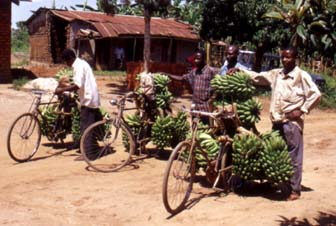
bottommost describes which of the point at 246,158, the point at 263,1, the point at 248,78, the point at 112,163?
the point at 112,163

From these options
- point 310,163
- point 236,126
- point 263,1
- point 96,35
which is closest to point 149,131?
point 236,126

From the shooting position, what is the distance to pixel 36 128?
8.24m

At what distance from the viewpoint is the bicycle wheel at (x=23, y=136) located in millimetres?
7914

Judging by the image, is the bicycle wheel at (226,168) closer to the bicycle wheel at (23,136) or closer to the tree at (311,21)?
the tree at (311,21)

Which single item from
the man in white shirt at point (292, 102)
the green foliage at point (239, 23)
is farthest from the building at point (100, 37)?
the man in white shirt at point (292, 102)

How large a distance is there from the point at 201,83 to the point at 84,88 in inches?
73.4

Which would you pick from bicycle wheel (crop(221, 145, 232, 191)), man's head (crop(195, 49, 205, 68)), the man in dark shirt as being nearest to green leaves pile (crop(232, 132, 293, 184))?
bicycle wheel (crop(221, 145, 232, 191))

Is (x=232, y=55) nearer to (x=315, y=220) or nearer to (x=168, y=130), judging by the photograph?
(x=168, y=130)

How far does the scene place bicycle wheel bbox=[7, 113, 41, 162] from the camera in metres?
7.91

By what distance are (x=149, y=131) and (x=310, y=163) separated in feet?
9.38

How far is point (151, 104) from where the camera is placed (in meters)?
8.22

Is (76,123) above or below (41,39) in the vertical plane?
below

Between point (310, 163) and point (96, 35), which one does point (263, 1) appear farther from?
point (310, 163)

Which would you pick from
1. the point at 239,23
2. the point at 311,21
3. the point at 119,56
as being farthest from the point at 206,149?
the point at 119,56
